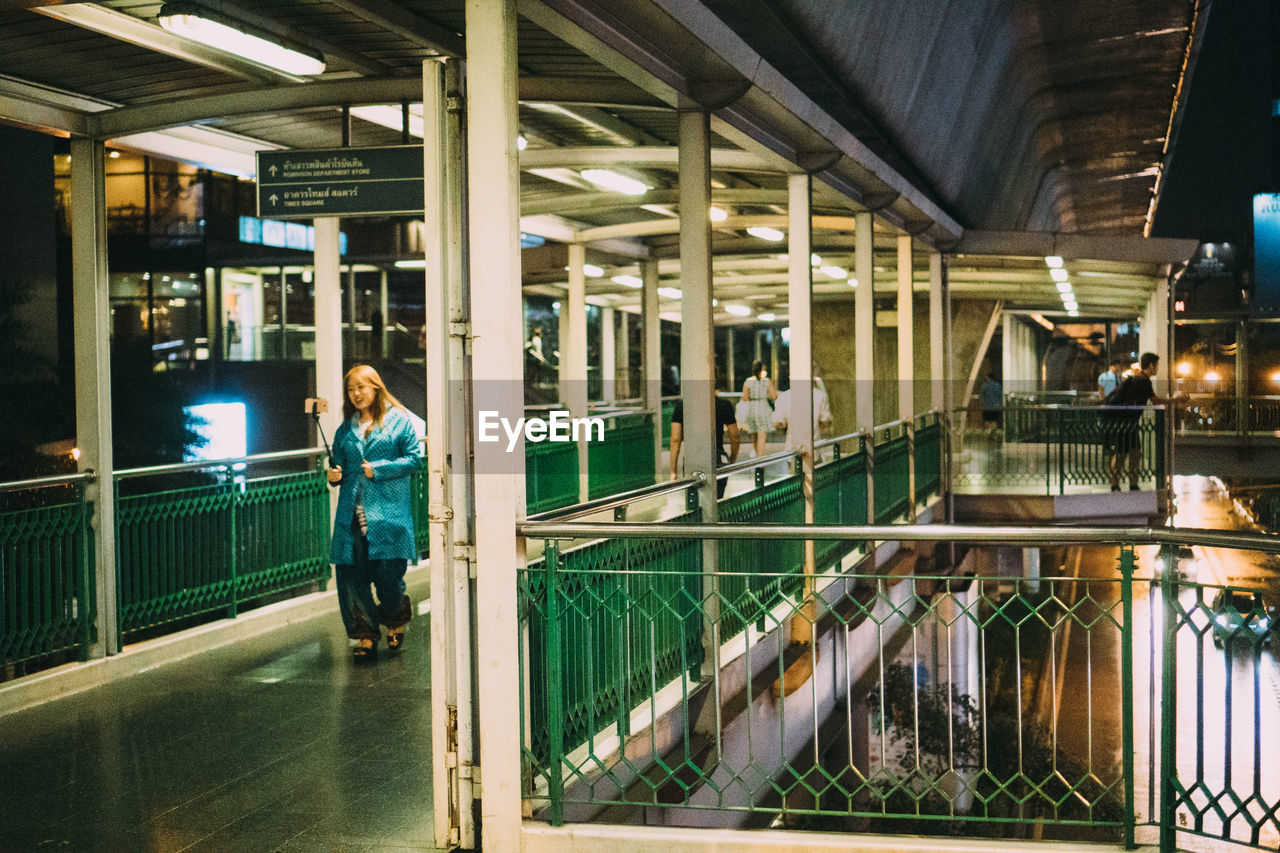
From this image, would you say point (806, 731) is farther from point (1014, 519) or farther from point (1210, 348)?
point (1210, 348)

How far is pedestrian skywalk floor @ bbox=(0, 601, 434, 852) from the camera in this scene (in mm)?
4945

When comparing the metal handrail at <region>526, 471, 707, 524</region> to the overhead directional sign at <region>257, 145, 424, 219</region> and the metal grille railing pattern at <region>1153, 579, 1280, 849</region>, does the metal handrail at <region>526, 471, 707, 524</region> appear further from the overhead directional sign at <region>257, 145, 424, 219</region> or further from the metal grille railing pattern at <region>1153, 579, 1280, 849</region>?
the metal grille railing pattern at <region>1153, 579, 1280, 849</region>

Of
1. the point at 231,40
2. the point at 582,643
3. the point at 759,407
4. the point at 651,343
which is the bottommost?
the point at 582,643

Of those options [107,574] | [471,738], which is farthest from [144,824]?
[107,574]

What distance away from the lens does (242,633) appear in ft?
28.9

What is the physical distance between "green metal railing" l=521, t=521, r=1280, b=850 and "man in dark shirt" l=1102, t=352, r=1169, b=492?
3036 millimetres

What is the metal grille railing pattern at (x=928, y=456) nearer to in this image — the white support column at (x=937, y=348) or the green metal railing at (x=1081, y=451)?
the white support column at (x=937, y=348)

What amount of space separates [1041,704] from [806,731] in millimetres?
3536

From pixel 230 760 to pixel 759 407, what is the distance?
1303 cm

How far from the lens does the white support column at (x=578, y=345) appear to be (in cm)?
1455

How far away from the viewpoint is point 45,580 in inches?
282

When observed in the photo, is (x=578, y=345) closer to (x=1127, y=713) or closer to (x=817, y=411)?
(x=817, y=411)

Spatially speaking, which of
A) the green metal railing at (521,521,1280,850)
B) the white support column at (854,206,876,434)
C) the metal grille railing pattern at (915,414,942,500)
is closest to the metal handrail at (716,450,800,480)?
the green metal railing at (521,521,1280,850)

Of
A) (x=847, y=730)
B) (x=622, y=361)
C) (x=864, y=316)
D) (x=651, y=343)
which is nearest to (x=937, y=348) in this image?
(x=651, y=343)
